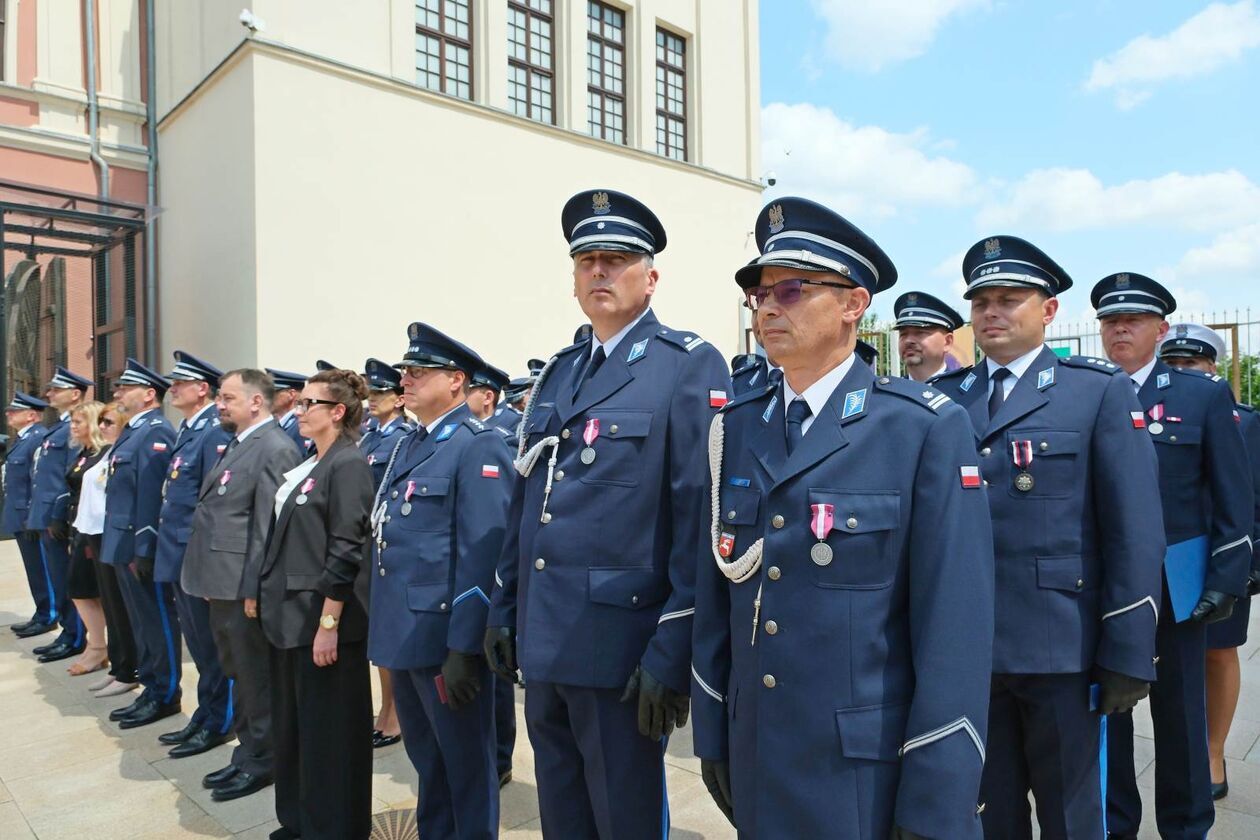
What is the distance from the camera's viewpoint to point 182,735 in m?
5.27

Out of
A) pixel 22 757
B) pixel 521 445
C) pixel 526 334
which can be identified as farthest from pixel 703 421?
pixel 526 334

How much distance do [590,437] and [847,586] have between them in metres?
1.03

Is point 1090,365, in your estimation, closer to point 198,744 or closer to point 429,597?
point 429,597

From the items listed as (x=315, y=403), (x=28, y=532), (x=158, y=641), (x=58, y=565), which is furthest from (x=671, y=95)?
(x=315, y=403)

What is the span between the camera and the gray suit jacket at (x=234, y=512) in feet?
14.7

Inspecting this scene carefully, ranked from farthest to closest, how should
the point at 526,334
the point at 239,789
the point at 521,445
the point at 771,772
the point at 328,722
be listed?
the point at 526,334
the point at 239,789
the point at 328,722
the point at 521,445
the point at 771,772

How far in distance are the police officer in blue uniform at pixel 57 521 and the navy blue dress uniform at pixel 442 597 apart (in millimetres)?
5870

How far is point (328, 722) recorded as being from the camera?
3.59 m

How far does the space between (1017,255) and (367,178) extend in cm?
1184

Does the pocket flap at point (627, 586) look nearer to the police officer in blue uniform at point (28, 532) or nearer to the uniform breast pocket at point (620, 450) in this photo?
the uniform breast pocket at point (620, 450)

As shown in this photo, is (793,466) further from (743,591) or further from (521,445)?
(521,445)

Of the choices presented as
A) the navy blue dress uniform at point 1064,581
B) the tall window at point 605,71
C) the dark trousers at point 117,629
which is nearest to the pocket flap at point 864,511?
the navy blue dress uniform at point 1064,581

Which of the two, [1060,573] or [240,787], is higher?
[1060,573]

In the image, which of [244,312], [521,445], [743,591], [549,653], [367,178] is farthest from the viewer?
[367,178]
